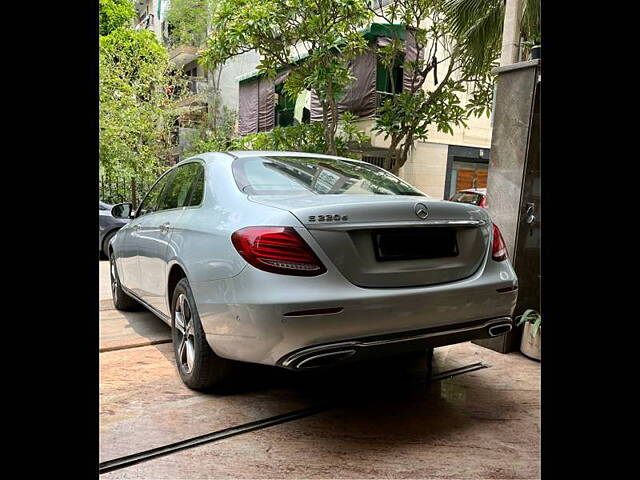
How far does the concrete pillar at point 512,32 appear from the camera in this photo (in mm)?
5059

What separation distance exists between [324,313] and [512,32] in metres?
4.15

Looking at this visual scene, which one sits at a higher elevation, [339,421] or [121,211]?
[121,211]

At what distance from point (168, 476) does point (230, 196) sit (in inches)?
54.3

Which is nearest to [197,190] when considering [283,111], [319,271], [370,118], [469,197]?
[319,271]

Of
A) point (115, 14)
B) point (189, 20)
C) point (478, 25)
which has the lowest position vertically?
point (478, 25)

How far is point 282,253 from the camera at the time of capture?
2.28 metres

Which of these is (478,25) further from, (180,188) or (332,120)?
(180,188)

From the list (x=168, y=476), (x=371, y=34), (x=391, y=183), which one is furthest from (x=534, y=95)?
(x=371, y=34)

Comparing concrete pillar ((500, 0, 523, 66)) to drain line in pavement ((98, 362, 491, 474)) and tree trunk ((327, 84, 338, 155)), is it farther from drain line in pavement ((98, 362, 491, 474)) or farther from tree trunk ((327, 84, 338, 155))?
drain line in pavement ((98, 362, 491, 474))

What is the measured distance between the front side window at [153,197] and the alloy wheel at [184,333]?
1163mm
